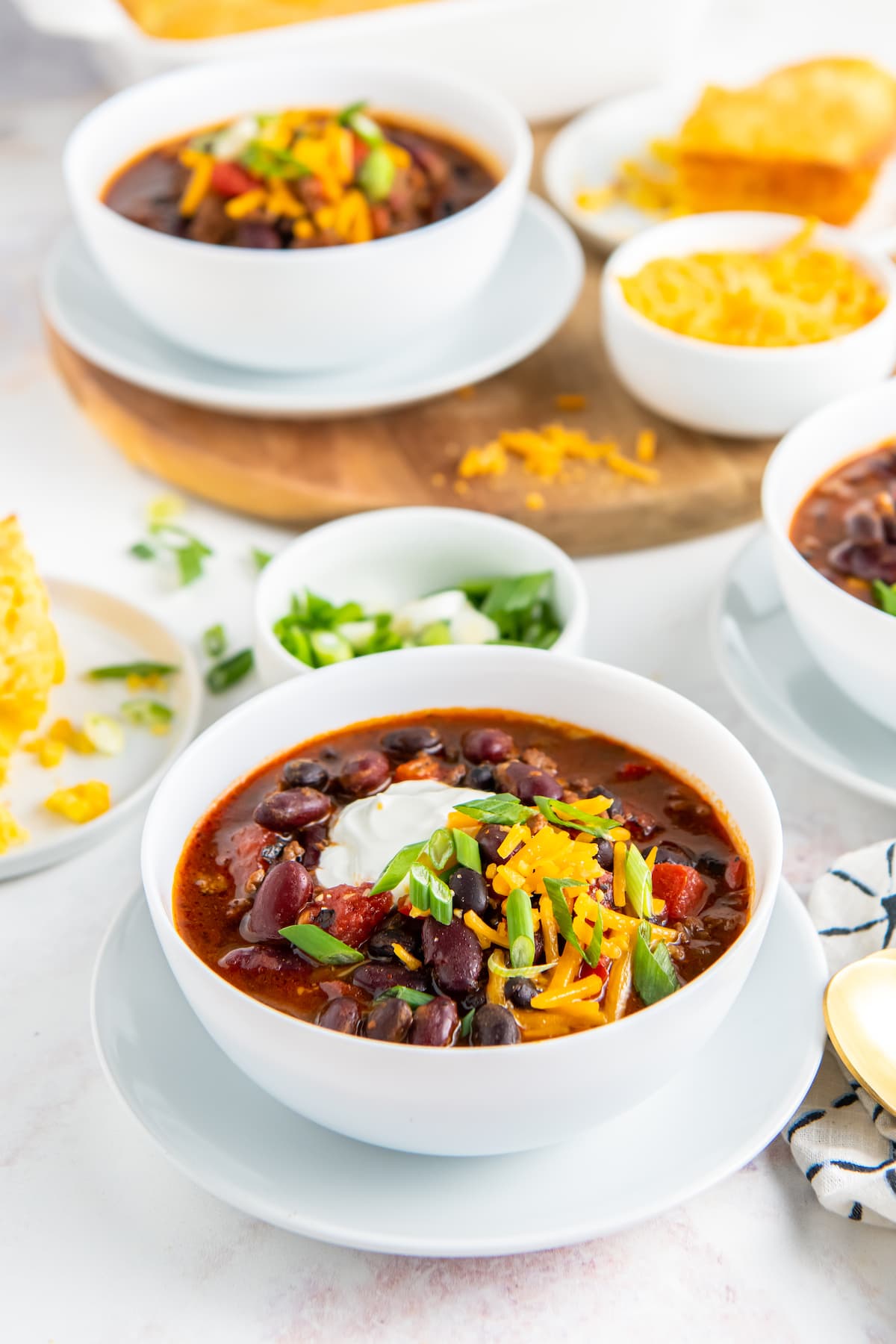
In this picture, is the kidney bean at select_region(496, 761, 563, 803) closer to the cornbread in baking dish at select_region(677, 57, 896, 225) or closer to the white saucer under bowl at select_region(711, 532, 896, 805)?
the white saucer under bowl at select_region(711, 532, 896, 805)

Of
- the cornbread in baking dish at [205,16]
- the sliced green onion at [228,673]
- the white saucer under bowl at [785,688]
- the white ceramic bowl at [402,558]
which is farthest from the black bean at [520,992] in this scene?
the cornbread in baking dish at [205,16]

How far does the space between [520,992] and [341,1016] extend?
8.6 inches

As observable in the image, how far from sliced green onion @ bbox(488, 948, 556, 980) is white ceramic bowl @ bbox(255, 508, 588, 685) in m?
1.11

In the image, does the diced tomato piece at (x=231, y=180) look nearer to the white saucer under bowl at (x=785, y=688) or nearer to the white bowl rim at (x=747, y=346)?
the white bowl rim at (x=747, y=346)

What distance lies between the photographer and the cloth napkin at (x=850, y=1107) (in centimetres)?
189

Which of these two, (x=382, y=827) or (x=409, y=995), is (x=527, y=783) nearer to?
(x=382, y=827)

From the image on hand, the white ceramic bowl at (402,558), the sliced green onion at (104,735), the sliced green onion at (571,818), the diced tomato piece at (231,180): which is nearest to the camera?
the sliced green onion at (571,818)

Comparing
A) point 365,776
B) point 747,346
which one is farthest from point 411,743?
point 747,346

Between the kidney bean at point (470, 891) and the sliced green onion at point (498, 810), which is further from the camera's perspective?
the sliced green onion at point (498, 810)

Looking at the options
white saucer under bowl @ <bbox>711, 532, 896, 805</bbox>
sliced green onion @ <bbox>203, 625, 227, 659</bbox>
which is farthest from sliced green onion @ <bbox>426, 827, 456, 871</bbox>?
sliced green onion @ <bbox>203, 625, 227, 659</bbox>

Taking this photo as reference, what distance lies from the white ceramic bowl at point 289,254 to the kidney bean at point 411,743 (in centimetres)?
139

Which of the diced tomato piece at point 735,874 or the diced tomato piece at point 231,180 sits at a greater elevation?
the diced tomato piece at point 231,180

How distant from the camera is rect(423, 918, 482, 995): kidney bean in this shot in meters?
1.78

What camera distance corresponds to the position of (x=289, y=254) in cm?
320
